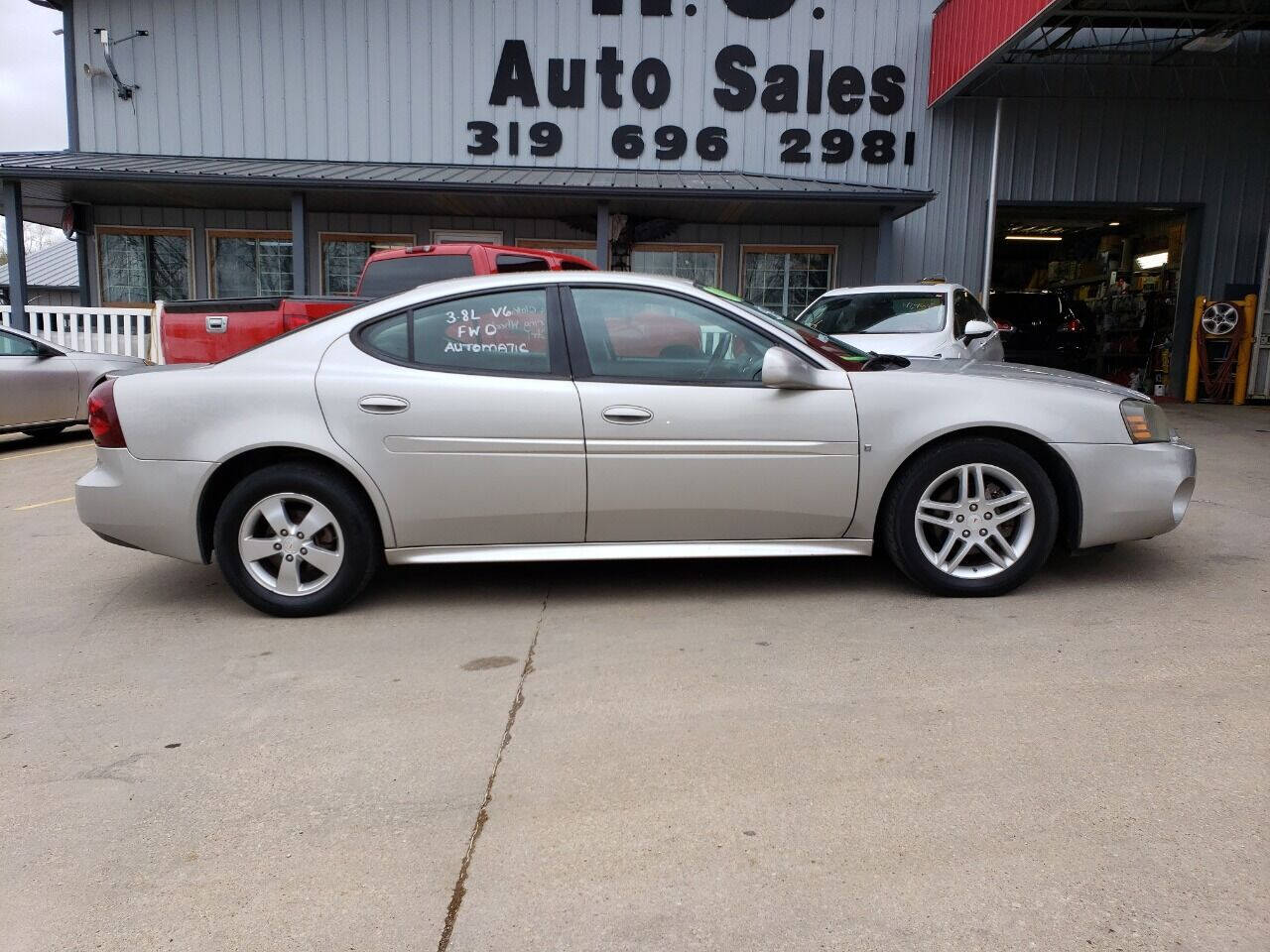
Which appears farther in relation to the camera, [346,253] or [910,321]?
[346,253]

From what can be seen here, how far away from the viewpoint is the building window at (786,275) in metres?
15.6

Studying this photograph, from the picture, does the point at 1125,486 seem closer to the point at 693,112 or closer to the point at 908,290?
the point at 908,290

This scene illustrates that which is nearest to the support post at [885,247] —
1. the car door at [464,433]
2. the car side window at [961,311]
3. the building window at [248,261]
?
the car side window at [961,311]

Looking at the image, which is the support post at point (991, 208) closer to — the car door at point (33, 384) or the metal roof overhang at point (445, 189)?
the metal roof overhang at point (445, 189)

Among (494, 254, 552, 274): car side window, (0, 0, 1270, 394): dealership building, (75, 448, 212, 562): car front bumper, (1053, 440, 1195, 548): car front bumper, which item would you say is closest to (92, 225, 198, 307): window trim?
(0, 0, 1270, 394): dealership building

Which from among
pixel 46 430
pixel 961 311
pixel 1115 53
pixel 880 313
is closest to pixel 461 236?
pixel 46 430

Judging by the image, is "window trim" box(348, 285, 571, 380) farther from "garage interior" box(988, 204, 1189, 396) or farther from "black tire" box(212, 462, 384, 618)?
"garage interior" box(988, 204, 1189, 396)

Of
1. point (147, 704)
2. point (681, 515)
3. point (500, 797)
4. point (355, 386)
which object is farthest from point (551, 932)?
point (355, 386)

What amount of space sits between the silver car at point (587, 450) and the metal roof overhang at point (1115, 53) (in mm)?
9823

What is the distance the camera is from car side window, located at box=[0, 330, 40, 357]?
→ 360 inches

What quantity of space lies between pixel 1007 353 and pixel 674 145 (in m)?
6.67

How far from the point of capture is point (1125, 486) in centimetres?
418

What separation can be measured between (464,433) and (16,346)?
7683 mm

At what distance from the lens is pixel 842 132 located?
48.5 feet
